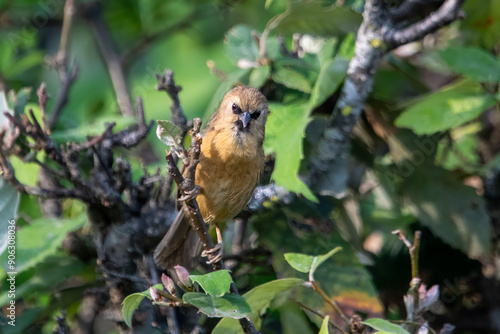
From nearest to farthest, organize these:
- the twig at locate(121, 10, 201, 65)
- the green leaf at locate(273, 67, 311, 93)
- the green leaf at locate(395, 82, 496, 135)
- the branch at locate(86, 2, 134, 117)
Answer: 1. the green leaf at locate(395, 82, 496, 135)
2. the green leaf at locate(273, 67, 311, 93)
3. the branch at locate(86, 2, 134, 117)
4. the twig at locate(121, 10, 201, 65)

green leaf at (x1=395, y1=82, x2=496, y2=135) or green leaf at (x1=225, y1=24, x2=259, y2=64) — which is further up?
green leaf at (x1=225, y1=24, x2=259, y2=64)

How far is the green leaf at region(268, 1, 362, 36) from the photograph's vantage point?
10.1 feet

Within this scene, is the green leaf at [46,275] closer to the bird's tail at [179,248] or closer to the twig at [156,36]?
the bird's tail at [179,248]

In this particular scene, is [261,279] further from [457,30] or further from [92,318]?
[457,30]

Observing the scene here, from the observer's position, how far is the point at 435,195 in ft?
10.6

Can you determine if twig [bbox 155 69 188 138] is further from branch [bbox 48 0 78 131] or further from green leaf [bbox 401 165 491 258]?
green leaf [bbox 401 165 491 258]

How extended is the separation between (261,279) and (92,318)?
3.33ft

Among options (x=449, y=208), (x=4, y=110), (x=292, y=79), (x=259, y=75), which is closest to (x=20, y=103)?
(x=4, y=110)

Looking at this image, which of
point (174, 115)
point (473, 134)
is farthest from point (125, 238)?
point (473, 134)

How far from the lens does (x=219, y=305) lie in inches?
79.3

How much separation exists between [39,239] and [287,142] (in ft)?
4.26

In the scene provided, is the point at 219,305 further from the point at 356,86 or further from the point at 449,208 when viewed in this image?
the point at 449,208

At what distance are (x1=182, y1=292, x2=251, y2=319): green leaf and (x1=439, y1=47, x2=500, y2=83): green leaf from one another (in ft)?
5.45

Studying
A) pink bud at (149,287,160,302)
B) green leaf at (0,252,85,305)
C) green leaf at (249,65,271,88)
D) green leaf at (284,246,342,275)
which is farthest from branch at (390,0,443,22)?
green leaf at (0,252,85,305)
